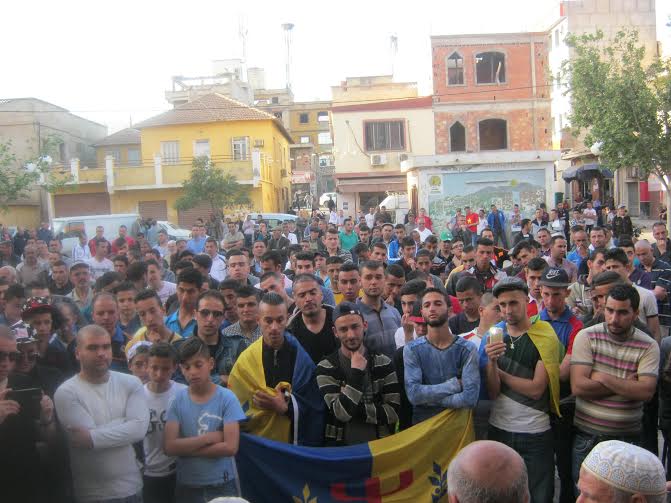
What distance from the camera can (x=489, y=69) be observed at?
37.9 metres

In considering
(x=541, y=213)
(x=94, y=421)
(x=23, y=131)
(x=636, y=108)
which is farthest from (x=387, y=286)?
(x=23, y=131)

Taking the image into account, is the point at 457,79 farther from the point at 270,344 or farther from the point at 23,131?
the point at 270,344

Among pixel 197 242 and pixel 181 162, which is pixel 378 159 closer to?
pixel 181 162

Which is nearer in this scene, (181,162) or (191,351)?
(191,351)

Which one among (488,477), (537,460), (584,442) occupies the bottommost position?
(537,460)

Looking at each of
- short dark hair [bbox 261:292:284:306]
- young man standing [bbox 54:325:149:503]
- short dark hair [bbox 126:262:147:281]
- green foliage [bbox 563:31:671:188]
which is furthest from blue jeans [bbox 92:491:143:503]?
green foliage [bbox 563:31:671:188]

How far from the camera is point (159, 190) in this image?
43.3 metres

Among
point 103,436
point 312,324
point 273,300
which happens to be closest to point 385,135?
point 312,324

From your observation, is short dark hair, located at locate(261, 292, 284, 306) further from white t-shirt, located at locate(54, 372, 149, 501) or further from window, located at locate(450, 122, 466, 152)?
window, located at locate(450, 122, 466, 152)

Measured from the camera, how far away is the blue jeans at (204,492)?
4555mm

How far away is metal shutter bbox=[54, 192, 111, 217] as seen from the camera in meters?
44.5

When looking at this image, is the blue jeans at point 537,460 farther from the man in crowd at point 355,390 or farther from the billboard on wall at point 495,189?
the billboard on wall at point 495,189

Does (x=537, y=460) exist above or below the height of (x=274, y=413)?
below

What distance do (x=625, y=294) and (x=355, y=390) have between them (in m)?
1.97
